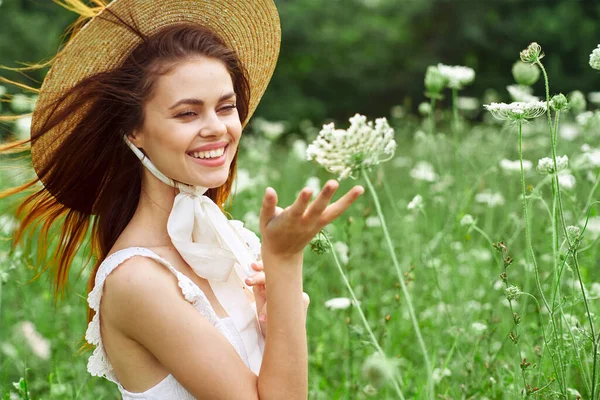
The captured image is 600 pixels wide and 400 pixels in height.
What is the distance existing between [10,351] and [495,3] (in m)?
15.6

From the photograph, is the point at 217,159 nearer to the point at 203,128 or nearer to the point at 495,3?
the point at 203,128

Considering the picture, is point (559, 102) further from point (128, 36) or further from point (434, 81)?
point (434, 81)

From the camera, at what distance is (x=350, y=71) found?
1742cm

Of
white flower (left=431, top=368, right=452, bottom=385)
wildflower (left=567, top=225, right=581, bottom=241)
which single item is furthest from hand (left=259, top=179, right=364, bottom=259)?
white flower (left=431, top=368, right=452, bottom=385)

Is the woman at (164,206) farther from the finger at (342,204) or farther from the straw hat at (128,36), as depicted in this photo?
the finger at (342,204)

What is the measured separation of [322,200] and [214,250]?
44cm

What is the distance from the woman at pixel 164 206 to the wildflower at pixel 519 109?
0.49m

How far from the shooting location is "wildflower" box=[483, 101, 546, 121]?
1435mm

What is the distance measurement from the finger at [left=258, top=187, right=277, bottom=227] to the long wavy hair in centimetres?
44

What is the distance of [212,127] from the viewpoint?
1.50 meters

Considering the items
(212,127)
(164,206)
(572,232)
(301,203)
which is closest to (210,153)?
(212,127)

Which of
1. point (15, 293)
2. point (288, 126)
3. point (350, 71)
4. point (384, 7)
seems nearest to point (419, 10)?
point (384, 7)

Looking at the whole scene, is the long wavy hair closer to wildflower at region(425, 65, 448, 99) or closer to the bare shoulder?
the bare shoulder

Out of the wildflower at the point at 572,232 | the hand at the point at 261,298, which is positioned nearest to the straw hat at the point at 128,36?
the hand at the point at 261,298
